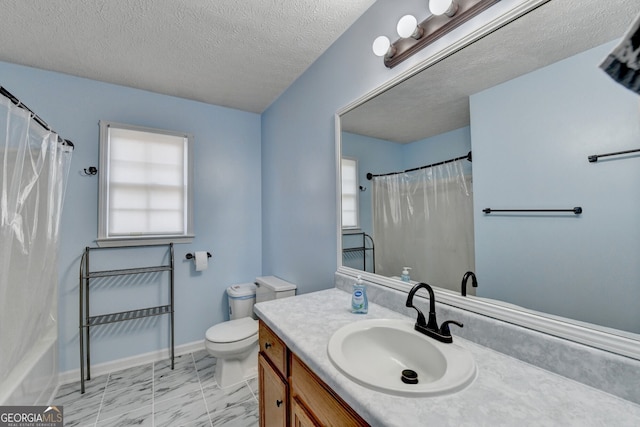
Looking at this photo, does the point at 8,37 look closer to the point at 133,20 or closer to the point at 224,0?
the point at 133,20

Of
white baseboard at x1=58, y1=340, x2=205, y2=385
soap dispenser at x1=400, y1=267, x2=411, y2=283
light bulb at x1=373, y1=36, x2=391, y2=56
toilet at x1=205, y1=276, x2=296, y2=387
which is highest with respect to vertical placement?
light bulb at x1=373, y1=36, x2=391, y2=56

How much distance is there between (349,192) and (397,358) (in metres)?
0.95

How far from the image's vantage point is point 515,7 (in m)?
0.86

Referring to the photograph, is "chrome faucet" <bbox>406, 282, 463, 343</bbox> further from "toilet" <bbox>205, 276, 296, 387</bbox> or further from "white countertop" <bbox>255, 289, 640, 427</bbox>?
"toilet" <bbox>205, 276, 296, 387</bbox>

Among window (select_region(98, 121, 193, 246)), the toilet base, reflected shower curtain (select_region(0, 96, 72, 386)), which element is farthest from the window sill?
the toilet base

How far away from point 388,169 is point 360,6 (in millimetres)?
923

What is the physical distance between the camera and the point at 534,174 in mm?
825

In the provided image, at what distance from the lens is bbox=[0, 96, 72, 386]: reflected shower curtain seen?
125 cm

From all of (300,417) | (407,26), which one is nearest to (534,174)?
(407,26)

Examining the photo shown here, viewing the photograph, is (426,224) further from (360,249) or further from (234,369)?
(234,369)

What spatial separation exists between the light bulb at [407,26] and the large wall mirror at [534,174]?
0.16m

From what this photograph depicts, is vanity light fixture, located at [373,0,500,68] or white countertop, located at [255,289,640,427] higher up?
vanity light fixture, located at [373,0,500,68]

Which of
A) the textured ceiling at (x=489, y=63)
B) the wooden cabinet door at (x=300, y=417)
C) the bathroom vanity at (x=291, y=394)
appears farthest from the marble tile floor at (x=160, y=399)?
the textured ceiling at (x=489, y=63)

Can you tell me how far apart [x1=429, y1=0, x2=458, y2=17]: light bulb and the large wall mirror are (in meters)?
0.15
